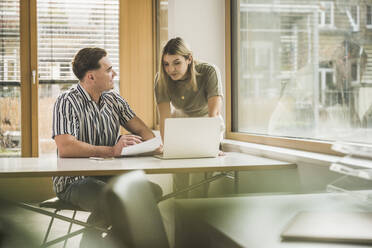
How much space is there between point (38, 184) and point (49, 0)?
195 centimetres

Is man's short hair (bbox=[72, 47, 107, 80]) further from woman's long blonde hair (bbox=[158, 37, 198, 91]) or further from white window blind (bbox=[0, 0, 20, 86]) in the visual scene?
white window blind (bbox=[0, 0, 20, 86])

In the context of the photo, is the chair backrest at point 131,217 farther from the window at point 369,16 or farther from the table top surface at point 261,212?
the window at point 369,16

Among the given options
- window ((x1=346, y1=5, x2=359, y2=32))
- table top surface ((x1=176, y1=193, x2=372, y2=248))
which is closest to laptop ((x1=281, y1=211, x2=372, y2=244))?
table top surface ((x1=176, y1=193, x2=372, y2=248))

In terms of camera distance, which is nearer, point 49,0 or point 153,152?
point 153,152

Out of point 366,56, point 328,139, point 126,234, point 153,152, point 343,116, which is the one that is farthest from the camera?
point 153,152

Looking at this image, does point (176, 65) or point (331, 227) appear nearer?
point (331, 227)

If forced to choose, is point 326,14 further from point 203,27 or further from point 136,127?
point 203,27

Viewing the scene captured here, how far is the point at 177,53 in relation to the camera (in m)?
2.73

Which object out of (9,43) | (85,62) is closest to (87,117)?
(85,62)

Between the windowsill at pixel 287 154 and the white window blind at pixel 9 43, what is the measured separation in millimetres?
2685

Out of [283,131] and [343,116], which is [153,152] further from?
[343,116]

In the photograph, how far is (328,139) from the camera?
2246 mm

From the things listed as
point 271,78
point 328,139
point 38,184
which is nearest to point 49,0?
point 38,184

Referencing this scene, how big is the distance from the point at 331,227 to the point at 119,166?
4.43 ft
